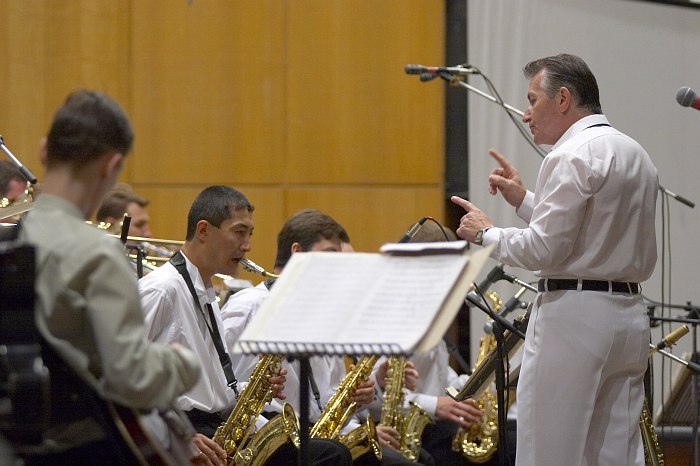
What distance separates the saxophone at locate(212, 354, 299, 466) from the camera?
13.1ft

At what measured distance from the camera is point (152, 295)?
373 centimetres

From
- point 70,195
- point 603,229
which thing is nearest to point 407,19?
point 603,229

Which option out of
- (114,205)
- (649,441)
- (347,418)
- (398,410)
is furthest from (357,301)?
(114,205)

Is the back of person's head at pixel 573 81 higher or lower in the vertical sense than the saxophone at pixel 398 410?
higher

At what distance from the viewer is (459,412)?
503 centimetres

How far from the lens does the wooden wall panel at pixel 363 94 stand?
701 centimetres

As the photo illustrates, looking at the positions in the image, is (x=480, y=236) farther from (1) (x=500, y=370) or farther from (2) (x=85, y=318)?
(2) (x=85, y=318)

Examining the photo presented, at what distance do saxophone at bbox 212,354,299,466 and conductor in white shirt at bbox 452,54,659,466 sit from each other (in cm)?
97

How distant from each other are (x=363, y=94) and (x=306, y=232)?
246 centimetres

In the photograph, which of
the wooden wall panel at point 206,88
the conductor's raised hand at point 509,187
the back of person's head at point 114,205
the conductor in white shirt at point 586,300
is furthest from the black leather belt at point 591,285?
the wooden wall panel at point 206,88

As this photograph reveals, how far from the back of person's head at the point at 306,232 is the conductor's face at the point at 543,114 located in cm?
127

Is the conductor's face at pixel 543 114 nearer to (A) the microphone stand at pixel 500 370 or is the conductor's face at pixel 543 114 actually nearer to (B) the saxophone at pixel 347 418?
(A) the microphone stand at pixel 500 370

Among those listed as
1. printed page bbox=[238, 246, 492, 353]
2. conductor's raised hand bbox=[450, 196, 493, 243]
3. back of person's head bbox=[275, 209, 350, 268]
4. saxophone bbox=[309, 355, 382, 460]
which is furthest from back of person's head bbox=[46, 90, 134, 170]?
back of person's head bbox=[275, 209, 350, 268]

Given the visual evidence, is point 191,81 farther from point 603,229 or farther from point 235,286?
point 603,229
